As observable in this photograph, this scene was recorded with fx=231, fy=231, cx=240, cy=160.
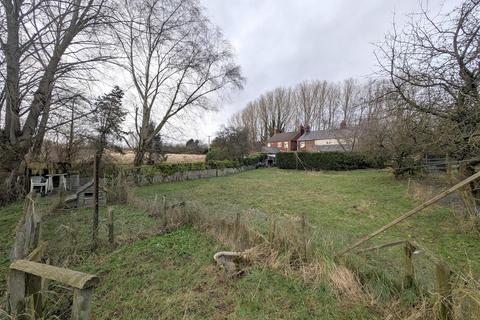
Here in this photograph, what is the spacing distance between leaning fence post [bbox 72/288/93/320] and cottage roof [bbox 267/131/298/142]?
4322cm

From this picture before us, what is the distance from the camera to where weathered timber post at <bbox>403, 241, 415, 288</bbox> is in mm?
2412

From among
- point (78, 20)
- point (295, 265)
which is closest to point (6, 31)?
point (78, 20)

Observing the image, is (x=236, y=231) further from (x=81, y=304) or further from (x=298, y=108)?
(x=298, y=108)

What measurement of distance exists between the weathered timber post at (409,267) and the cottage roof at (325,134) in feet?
84.9

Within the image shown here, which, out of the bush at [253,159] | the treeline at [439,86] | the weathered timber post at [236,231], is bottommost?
the weathered timber post at [236,231]

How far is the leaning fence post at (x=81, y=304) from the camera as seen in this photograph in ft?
4.76

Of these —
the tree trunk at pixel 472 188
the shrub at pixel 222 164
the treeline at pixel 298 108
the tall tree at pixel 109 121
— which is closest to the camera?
the tree trunk at pixel 472 188

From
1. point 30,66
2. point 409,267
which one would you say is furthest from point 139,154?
point 409,267

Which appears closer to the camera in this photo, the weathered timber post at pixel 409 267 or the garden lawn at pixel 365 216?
the weathered timber post at pixel 409 267

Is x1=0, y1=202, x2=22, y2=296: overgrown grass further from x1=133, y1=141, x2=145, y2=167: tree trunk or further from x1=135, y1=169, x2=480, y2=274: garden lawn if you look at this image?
x1=133, y1=141, x2=145, y2=167: tree trunk

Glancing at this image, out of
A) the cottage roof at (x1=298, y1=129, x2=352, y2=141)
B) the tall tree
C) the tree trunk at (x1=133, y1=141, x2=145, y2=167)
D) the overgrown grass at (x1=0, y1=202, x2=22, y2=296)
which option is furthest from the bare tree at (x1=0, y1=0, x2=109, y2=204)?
the cottage roof at (x1=298, y1=129, x2=352, y2=141)

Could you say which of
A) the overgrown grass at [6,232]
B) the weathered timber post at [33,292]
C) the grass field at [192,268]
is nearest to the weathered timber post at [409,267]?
the grass field at [192,268]

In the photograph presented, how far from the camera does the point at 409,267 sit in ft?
8.09

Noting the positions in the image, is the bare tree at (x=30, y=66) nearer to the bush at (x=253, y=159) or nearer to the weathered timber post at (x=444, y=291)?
the weathered timber post at (x=444, y=291)
